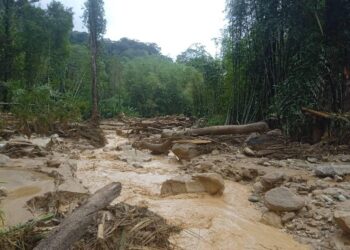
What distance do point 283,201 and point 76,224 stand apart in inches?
110

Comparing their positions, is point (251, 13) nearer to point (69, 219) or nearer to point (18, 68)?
point (69, 219)

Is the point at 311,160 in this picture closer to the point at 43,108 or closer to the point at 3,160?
the point at 3,160

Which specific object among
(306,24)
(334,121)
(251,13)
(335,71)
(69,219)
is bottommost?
(69,219)

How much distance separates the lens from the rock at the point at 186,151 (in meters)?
8.71

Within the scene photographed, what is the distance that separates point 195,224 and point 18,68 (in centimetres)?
1948

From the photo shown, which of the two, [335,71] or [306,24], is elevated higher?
[306,24]

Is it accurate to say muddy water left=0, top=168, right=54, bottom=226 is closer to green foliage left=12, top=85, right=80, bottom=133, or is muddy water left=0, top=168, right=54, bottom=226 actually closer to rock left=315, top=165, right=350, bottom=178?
green foliage left=12, top=85, right=80, bottom=133

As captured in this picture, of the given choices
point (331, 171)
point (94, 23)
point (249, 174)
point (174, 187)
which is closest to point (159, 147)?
point (249, 174)

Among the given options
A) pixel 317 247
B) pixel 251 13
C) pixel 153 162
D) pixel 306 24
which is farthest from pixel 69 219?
pixel 251 13

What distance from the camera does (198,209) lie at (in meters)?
4.76

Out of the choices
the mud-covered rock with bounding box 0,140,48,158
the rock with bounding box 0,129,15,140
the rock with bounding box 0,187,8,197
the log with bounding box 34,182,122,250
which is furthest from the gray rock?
the rock with bounding box 0,129,15,140

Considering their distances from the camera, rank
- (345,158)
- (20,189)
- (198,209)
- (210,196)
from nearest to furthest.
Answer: (198,209) → (20,189) → (210,196) → (345,158)

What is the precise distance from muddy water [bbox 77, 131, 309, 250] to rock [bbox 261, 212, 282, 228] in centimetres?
10

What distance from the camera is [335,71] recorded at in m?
8.56
